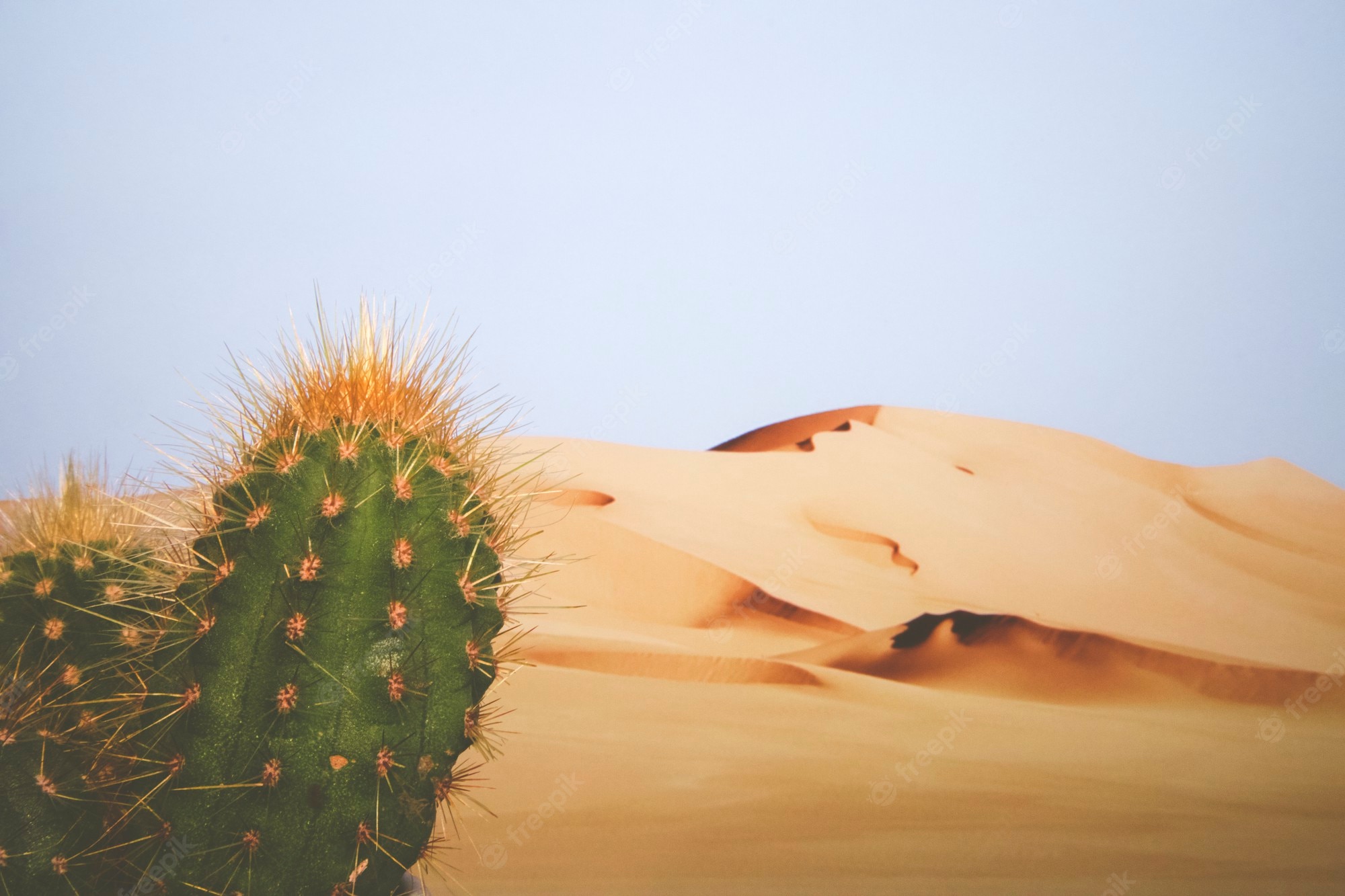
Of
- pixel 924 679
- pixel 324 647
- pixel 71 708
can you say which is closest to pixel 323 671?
pixel 324 647

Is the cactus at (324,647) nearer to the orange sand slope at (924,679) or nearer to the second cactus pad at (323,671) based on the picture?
the second cactus pad at (323,671)

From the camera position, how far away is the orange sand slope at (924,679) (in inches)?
118

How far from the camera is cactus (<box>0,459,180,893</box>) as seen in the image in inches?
59.2

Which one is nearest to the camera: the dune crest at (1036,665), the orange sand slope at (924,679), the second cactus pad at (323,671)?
the second cactus pad at (323,671)

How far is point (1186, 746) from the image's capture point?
468cm

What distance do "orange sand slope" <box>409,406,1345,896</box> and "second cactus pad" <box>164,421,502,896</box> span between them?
85 centimetres

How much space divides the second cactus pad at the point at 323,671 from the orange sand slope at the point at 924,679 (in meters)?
0.85

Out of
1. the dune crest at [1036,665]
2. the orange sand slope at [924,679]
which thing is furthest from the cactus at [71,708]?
the dune crest at [1036,665]

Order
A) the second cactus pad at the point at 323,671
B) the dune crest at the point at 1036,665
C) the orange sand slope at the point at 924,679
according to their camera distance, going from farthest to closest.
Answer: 1. the dune crest at the point at 1036,665
2. the orange sand slope at the point at 924,679
3. the second cactus pad at the point at 323,671

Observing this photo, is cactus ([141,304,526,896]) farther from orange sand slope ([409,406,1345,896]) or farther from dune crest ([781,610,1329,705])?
dune crest ([781,610,1329,705])

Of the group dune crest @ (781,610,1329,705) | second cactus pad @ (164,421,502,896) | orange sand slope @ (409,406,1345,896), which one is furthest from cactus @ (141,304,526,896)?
dune crest @ (781,610,1329,705)

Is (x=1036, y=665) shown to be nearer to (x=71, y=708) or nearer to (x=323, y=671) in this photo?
(x=323, y=671)

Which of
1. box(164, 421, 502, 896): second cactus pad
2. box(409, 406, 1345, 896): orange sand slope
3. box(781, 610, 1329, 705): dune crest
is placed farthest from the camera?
box(781, 610, 1329, 705): dune crest

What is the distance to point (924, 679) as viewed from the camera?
5.85 m
